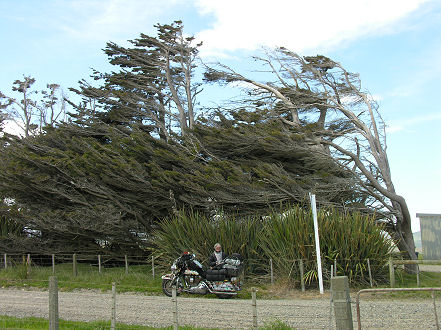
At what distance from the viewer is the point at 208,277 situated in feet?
45.0

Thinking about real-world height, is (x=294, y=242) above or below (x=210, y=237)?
below

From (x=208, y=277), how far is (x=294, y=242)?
333cm

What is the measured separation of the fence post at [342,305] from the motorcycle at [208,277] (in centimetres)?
809

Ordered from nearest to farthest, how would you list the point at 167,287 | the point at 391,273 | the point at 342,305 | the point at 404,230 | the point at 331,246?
the point at 342,305
the point at 167,287
the point at 391,273
the point at 331,246
the point at 404,230

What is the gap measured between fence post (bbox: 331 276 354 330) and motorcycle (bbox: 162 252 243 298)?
809cm

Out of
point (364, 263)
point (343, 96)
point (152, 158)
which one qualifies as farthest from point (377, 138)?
point (152, 158)

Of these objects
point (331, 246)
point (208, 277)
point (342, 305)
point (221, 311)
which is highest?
point (331, 246)

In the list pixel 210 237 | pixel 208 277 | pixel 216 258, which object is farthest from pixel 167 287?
pixel 210 237

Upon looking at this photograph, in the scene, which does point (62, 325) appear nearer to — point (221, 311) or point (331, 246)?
point (221, 311)

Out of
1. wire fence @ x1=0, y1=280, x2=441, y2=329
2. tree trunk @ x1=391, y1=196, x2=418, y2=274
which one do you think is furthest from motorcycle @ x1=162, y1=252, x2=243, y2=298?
tree trunk @ x1=391, y1=196, x2=418, y2=274

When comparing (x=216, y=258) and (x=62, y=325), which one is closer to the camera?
(x=62, y=325)

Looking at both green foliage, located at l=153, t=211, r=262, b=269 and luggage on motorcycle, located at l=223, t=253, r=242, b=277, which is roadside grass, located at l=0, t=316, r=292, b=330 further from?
green foliage, located at l=153, t=211, r=262, b=269

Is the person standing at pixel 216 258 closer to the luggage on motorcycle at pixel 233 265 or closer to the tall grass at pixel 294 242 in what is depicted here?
the luggage on motorcycle at pixel 233 265

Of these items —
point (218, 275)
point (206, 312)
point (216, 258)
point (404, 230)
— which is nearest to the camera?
point (206, 312)
